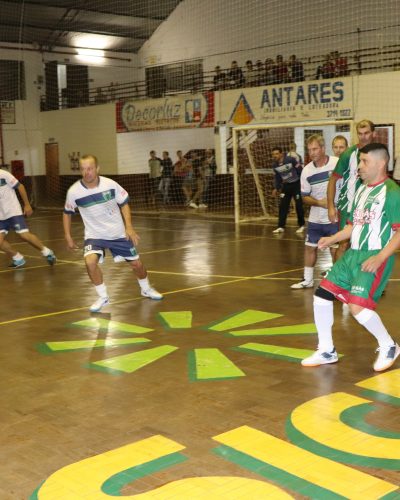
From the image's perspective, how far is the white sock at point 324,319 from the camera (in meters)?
5.41

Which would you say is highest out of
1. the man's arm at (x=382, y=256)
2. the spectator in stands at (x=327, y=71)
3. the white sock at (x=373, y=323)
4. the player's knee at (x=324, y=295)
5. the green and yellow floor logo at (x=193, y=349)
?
the spectator in stands at (x=327, y=71)

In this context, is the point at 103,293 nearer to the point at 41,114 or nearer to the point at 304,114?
the point at 304,114

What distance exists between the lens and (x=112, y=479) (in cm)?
362

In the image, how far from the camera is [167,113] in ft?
84.4

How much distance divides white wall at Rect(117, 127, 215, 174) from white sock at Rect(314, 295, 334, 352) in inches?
903

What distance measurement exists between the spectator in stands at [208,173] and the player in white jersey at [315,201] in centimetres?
1491

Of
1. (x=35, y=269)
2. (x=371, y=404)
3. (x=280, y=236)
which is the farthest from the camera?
(x=280, y=236)

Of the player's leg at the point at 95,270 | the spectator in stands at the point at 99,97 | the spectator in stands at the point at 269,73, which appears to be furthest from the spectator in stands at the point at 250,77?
the player's leg at the point at 95,270

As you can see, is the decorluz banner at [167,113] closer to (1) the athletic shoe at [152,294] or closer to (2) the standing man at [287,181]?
(2) the standing man at [287,181]

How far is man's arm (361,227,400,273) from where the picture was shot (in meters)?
4.96

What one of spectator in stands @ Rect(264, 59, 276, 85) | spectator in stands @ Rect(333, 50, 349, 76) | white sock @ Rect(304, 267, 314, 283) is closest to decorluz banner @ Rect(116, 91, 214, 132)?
spectator in stands @ Rect(264, 59, 276, 85)

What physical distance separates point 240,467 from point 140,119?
24.1m

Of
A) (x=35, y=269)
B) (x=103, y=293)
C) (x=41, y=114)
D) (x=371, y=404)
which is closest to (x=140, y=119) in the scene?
(x=41, y=114)

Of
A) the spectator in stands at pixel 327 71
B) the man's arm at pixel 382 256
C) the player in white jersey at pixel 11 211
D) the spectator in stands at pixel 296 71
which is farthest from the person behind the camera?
the spectator in stands at pixel 296 71
